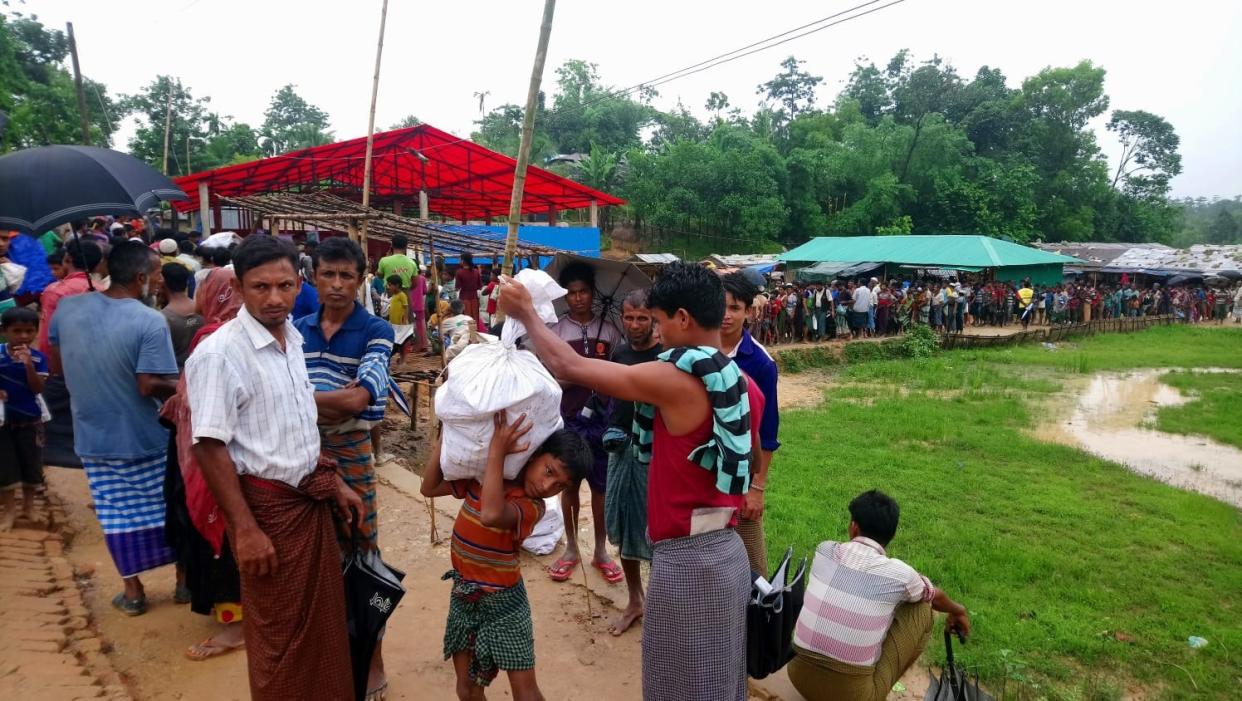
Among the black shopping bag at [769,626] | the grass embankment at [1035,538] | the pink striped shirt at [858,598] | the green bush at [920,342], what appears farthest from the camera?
the green bush at [920,342]

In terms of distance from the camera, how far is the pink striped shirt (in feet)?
9.35

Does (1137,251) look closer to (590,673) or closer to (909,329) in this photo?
(909,329)

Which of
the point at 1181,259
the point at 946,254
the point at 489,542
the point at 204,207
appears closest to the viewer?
the point at 489,542

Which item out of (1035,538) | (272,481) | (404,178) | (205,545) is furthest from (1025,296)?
(272,481)

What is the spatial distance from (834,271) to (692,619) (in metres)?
26.0

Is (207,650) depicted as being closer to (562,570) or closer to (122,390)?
(122,390)

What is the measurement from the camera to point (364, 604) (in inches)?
102

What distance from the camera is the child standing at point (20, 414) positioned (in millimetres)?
4185

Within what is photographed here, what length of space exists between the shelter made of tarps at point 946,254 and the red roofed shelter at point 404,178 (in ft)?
40.2

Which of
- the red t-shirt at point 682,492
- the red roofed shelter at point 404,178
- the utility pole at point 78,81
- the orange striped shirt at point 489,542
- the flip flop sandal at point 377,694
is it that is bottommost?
the flip flop sandal at point 377,694

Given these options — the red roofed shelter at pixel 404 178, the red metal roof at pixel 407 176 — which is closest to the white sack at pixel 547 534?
the red roofed shelter at pixel 404 178

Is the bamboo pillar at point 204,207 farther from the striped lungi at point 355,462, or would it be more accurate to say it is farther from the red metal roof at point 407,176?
the striped lungi at point 355,462

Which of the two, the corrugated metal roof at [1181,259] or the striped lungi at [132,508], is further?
the corrugated metal roof at [1181,259]

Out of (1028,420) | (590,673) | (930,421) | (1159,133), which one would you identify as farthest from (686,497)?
(1159,133)
